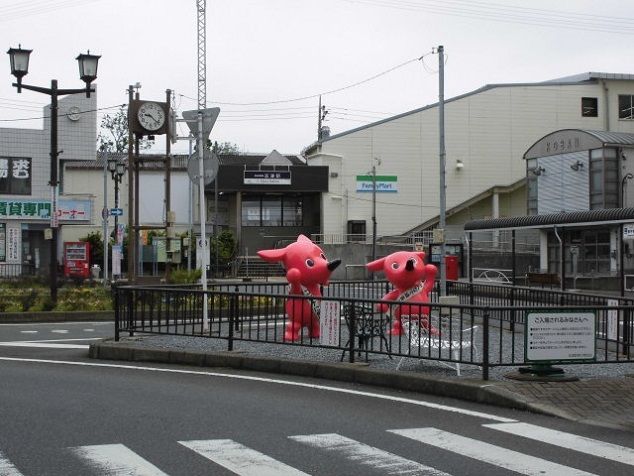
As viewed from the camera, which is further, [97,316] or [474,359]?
[97,316]

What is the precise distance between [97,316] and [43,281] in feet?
35.1

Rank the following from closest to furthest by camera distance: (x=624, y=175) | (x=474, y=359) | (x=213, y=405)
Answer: (x=213, y=405) → (x=474, y=359) → (x=624, y=175)

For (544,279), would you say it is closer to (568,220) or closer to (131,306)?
(568,220)

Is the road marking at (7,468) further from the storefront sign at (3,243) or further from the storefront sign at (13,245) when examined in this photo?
the storefront sign at (3,243)

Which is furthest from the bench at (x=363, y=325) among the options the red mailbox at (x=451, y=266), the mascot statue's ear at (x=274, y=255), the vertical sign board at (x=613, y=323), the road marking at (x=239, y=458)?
the red mailbox at (x=451, y=266)

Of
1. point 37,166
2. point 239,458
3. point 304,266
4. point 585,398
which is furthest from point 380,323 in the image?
point 37,166

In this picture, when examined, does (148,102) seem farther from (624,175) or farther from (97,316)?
(624,175)

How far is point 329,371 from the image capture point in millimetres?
11266

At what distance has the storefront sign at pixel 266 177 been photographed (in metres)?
56.6

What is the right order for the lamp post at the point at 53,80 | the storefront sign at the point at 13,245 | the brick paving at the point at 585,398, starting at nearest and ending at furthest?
the brick paving at the point at 585,398 → the lamp post at the point at 53,80 → the storefront sign at the point at 13,245

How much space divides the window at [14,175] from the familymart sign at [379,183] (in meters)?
23.7

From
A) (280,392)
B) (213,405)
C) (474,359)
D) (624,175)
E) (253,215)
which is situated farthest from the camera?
(253,215)

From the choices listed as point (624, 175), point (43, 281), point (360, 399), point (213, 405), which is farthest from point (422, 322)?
point (624, 175)

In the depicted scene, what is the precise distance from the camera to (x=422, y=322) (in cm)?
1130
